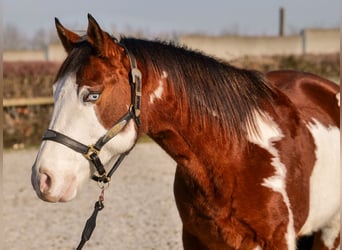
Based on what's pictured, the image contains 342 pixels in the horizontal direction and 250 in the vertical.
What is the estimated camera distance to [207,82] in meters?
2.95

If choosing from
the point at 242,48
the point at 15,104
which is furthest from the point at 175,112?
the point at 242,48

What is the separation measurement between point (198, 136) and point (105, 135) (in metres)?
0.56

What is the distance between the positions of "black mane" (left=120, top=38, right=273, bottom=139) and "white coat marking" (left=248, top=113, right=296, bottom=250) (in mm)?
63

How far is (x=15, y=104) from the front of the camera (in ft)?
45.1

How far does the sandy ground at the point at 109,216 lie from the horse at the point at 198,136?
2.60 meters

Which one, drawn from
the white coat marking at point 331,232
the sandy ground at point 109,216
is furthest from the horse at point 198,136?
the sandy ground at point 109,216

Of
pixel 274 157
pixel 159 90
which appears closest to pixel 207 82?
pixel 159 90

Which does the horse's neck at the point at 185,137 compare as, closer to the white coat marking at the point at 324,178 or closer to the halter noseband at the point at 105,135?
the halter noseband at the point at 105,135

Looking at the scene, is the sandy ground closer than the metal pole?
Yes

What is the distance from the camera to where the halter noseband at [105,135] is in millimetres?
2508

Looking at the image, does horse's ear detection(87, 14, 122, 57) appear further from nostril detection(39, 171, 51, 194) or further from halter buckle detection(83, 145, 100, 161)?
nostril detection(39, 171, 51, 194)

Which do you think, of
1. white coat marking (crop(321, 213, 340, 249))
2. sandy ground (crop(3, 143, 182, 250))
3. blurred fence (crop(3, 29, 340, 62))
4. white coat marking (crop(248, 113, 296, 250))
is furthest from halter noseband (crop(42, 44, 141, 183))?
blurred fence (crop(3, 29, 340, 62))

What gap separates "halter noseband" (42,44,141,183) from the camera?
2.51 metres

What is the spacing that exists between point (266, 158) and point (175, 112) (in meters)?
0.58
